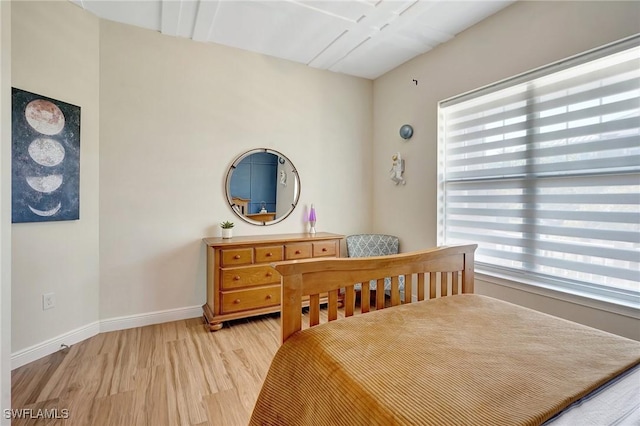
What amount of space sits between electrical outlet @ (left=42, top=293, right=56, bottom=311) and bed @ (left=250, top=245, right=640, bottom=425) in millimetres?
1991

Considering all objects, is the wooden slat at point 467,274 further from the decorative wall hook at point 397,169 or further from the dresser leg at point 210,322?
the dresser leg at point 210,322

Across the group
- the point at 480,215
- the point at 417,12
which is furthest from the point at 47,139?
the point at 480,215

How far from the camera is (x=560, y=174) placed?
204cm

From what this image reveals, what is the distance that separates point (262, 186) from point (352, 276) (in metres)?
1.93

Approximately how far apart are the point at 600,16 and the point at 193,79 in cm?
309

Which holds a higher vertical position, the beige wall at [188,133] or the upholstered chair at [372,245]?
the beige wall at [188,133]

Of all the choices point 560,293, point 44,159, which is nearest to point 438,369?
point 560,293

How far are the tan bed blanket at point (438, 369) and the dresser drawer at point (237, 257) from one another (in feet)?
4.90

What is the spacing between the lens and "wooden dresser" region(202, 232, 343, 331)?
8.44 ft

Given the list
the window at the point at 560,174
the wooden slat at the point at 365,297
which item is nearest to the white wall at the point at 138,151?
the window at the point at 560,174

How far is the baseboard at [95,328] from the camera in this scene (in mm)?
2031

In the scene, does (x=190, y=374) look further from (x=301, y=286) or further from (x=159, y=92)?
(x=159, y=92)

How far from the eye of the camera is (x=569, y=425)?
76cm

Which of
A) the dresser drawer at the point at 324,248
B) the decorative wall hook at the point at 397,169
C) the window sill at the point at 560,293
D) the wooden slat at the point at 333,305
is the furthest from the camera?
the decorative wall hook at the point at 397,169
